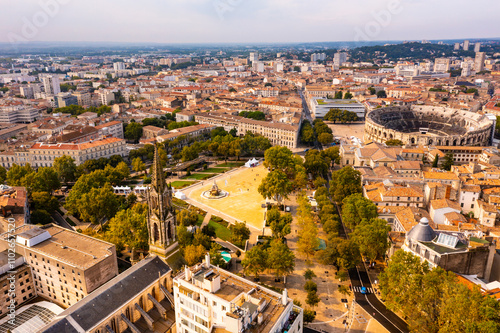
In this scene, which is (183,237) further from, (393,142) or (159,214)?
(393,142)

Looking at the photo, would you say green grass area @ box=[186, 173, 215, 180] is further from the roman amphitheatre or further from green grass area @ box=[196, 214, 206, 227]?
the roman amphitheatre

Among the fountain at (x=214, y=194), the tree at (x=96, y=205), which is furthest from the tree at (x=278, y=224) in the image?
the tree at (x=96, y=205)

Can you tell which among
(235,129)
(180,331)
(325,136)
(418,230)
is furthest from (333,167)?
(180,331)

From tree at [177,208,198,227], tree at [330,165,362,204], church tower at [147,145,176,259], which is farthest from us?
tree at [330,165,362,204]

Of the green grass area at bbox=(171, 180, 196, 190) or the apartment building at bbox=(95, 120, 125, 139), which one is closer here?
the green grass area at bbox=(171, 180, 196, 190)

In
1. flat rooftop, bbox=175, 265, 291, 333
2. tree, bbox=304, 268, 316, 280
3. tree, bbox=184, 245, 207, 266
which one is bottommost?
tree, bbox=304, 268, 316, 280

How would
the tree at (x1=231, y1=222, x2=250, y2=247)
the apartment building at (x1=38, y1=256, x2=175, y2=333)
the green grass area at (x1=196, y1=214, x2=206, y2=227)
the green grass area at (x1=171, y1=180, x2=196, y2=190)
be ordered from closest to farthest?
the apartment building at (x1=38, y1=256, x2=175, y2=333), the tree at (x1=231, y1=222, x2=250, y2=247), the green grass area at (x1=196, y1=214, x2=206, y2=227), the green grass area at (x1=171, y1=180, x2=196, y2=190)

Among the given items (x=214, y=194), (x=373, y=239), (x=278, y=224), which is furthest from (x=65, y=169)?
(x=373, y=239)

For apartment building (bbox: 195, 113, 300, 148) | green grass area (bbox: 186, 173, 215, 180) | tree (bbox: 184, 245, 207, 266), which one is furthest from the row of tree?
apartment building (bbox: 195, 113, 300, 148)
